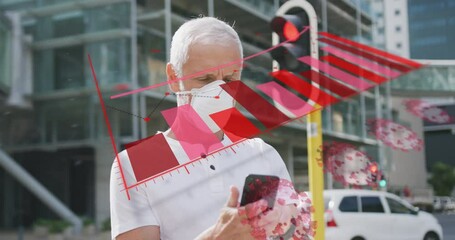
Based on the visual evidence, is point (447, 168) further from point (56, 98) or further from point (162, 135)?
point (56, 98)

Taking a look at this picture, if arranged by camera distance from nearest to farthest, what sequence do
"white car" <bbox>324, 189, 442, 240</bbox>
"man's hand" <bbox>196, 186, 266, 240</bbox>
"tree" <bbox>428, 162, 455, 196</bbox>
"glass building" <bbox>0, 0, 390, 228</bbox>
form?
1. "man's hand" <bbox>196, 186, 266, 240</bbox>
2. "tree" <bbox>428, 162, 455, 196</bbox>
3. "glass building" <bbox>0, 0, 390, 228</bbox>
4. "white car" <bbox>324, 189, 442, 240</bbox>

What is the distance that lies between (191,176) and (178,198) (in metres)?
0.04

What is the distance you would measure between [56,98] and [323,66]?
23.5 feet

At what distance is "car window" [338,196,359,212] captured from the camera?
5.82m

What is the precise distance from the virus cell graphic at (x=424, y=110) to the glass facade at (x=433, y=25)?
0.17m

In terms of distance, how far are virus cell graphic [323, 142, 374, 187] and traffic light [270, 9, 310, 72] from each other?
0.24 meters

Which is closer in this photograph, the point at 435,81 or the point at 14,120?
the point at 435,81

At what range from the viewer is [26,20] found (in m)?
8.71

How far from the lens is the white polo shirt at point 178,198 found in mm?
881

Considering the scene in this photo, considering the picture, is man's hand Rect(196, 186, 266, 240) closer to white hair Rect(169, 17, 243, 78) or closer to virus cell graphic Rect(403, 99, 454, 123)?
white hair Rect(169, 17, 243, 78)

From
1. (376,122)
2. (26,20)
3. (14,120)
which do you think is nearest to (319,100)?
(376,122)
